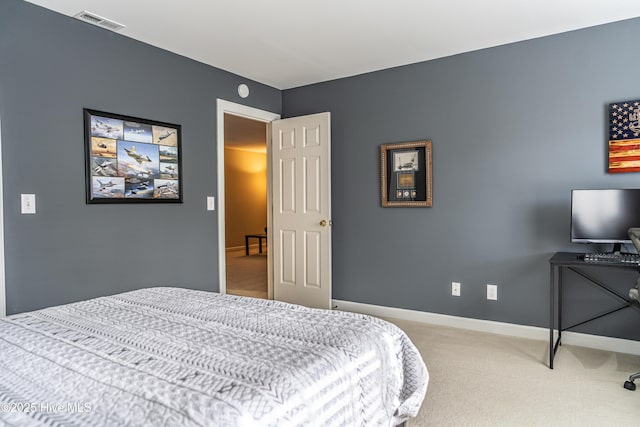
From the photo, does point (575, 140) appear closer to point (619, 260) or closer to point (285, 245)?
point (619, 260)

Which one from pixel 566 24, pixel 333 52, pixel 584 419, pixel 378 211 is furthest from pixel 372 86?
pixel 584 419

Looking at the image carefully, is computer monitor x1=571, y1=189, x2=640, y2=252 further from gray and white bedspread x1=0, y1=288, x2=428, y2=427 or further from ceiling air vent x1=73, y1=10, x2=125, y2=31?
ceiling air vent x1=73, y1=10, x2=125, y2=31

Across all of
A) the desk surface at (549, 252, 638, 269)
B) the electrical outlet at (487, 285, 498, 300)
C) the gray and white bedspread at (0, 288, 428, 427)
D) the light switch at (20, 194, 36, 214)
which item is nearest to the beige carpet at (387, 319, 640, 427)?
the electrical outlet at (487, 285, 498, 300)

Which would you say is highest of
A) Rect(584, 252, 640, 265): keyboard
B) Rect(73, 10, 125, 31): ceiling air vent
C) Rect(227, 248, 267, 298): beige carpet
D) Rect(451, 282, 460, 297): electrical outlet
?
Rect(73, 10, 125, 31): ceiling air vent

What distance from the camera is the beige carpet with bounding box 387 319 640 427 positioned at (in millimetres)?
2139

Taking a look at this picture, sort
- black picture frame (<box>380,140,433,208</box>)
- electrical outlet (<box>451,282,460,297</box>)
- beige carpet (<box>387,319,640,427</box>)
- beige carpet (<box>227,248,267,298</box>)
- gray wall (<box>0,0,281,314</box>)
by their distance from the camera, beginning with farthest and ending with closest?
beige carpet (<box>227,248,267,298</box>), black picture frame (<box>380,140,433,208</box>), electrical outlet (<box>451,282,460,297</box>), gray wall (<box>0,0,281,314</box>), beige carpet (<box>387,319,640,427</box>)

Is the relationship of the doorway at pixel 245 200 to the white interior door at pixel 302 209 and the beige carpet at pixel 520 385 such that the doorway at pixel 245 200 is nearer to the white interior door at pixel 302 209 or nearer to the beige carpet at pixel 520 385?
the white interior door at pixel 302 209

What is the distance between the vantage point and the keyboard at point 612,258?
2590 millimetres

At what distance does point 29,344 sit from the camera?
1395 millimetres

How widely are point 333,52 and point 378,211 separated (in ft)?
5.15

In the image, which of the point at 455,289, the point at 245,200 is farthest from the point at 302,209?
the point at 245,200

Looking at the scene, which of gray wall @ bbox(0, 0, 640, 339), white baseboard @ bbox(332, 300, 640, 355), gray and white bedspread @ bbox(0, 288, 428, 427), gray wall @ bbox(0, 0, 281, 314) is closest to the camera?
gray and white bedspread @ bbox(0, 288, 428, 427)

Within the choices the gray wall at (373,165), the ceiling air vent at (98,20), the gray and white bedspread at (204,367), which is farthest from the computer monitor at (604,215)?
the ceiling air vent at (98,20)

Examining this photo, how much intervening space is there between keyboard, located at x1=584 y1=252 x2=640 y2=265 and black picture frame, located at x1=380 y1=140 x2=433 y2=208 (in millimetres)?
1365
